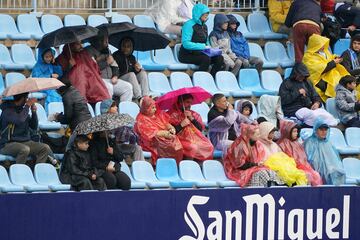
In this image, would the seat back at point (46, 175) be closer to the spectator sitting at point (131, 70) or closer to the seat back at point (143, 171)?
the seat back at point (143, 171)

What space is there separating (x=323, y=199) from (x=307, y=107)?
247 centimetres

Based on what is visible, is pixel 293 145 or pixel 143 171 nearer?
pixel 143 171

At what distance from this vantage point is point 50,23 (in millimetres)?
20516

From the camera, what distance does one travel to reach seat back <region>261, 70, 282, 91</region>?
68.9 ft

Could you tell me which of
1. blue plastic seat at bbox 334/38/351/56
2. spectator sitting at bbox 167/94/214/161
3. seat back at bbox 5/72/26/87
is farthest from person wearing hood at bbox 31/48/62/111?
blue plastic seat at bbox 334/38/351/56

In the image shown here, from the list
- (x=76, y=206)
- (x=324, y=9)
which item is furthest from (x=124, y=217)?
(x=324, y=9)

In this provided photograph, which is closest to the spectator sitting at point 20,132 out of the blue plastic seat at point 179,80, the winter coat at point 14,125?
the winter coat at point 14,125

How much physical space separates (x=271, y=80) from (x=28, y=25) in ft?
10.9

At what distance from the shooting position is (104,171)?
57.4 ft

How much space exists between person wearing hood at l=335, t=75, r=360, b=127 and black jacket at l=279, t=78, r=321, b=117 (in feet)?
0.98

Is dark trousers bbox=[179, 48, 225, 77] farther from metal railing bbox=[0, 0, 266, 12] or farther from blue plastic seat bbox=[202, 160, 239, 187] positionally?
blue plastic seat bbox=[202, 160, 239, 187]

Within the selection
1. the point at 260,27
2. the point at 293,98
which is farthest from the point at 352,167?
the point at 260,27

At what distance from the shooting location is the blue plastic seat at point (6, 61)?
1952cm

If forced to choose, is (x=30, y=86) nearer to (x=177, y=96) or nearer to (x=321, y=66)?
(x=177, y=96)
